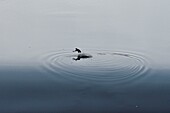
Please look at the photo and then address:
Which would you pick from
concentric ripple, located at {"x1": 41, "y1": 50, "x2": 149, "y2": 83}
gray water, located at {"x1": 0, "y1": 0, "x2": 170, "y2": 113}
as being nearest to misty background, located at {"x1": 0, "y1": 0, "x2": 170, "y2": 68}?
gray water, located at {"x1": 0, "y1": 0, "x2": 170, "y2": 113}

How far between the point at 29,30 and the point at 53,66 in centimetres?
388

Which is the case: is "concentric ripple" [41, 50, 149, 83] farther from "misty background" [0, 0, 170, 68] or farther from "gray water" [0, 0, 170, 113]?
"misty background" [0, 0, 170, 68]

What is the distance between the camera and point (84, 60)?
11516 millimetres

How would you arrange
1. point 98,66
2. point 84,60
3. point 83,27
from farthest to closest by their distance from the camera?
point 83,27, point 84,60, point 98,66

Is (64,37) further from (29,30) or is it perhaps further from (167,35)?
(167,35)

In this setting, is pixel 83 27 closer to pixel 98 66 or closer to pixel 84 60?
pixel 84 60

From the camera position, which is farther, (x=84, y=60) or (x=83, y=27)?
(x=83, y=27)

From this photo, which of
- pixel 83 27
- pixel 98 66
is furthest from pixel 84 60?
pixel 83 27

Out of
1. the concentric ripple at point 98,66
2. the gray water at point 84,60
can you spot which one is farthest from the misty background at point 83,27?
the concentric ripple at point 98,66

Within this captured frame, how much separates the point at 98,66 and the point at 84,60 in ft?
2.07

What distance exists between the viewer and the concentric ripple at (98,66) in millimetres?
10391

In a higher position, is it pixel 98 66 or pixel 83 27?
pixel 83 27

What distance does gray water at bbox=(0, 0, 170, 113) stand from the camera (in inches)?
360

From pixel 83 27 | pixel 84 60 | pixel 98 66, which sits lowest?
pixel 98 66
